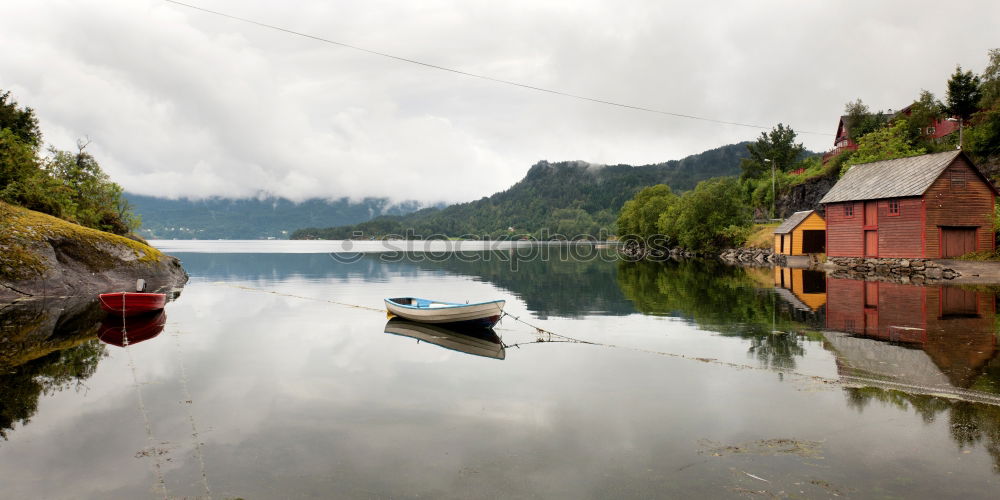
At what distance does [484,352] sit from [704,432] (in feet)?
33.8

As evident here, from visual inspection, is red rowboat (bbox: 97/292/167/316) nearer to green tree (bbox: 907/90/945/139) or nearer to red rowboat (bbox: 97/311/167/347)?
red rowboat (bbox: 97/311/167/347)

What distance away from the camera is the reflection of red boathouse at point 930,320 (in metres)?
16.8

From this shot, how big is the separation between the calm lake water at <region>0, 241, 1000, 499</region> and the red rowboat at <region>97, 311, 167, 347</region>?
1.65 ft

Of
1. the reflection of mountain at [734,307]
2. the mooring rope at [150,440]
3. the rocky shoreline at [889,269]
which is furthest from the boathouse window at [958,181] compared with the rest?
the mooring rope at [150,440]

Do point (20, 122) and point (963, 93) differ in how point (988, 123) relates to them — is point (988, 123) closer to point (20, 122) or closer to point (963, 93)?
point (963, 93)

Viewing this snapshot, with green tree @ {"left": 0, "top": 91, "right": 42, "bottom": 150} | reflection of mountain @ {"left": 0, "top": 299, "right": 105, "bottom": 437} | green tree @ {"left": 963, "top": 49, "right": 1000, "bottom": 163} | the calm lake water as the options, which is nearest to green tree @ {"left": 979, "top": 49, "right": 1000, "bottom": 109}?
green tree @ {"left": 963, "top": 49, "right": 1000, "bottom": 163}

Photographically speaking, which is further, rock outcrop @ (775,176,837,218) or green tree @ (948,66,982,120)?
rock outcrop @ (775,176,837,218)

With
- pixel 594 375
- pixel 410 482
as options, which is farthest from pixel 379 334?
pixel 410 482

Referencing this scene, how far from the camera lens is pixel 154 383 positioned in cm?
1602

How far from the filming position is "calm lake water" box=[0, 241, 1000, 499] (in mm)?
9195

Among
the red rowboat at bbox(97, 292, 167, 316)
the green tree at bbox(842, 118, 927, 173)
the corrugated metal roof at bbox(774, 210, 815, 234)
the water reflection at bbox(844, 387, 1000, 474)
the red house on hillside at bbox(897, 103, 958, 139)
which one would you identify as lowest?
the water reflection at bbox(844, 387, 1000, 474)

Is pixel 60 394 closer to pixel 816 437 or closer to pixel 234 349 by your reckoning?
pixel 234 349

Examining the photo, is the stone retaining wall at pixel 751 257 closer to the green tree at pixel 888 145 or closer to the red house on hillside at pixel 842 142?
the green tree at pixel 888 145

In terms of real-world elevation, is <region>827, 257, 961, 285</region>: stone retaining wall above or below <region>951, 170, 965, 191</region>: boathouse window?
below
